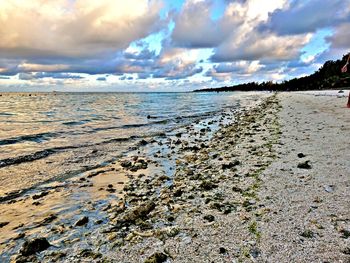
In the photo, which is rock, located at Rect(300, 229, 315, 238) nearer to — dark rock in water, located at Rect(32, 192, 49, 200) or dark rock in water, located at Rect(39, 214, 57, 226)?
dark rock in water, located at Rect(39, 214, 57, 226)

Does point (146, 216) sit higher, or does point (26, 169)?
point (146, 216)

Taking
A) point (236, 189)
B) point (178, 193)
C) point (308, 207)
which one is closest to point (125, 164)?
point (178, 193)

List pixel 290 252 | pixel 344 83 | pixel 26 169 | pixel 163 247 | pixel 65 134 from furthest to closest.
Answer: pixel 344 83
pixel 65 134
pixel 26 169
pixel 163 247
pixel 290 252

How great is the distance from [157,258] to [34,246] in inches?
79.2

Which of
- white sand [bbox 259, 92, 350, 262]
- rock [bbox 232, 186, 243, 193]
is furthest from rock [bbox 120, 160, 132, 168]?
white sand [bbox 259, 92, 350, 262]

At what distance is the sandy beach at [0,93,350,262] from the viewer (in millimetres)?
3785

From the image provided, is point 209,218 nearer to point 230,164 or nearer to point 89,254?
point 89,254

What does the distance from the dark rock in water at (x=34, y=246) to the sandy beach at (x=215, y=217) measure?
0.05 ft

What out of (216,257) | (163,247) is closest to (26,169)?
(163,247)

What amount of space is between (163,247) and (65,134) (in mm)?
15588

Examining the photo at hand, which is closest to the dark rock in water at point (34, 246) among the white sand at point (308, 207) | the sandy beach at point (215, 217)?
the sandy beach at point (215, 217)

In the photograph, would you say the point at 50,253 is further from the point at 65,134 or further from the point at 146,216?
the point at 65,134

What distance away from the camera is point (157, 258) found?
12.1ft

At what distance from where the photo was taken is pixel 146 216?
521 centimetres
